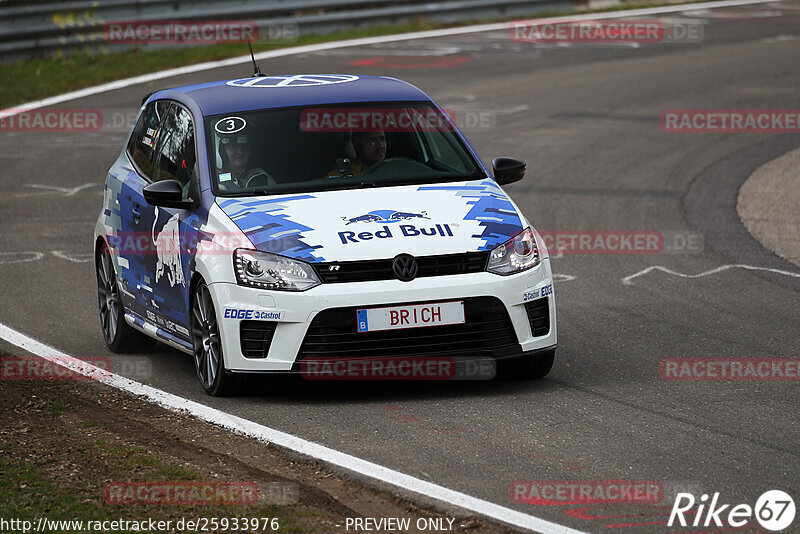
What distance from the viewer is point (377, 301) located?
24.2 ft

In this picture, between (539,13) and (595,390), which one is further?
(539,13)

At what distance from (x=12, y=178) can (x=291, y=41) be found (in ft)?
33.6

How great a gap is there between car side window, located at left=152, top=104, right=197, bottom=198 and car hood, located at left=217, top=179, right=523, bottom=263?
0.68 m

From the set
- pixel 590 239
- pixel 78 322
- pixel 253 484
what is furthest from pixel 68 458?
pixel 590 239

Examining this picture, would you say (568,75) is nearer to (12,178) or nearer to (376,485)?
(12,178)

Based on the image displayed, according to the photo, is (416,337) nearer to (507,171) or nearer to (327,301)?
(327,301)

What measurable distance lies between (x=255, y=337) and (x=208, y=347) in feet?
1.74
